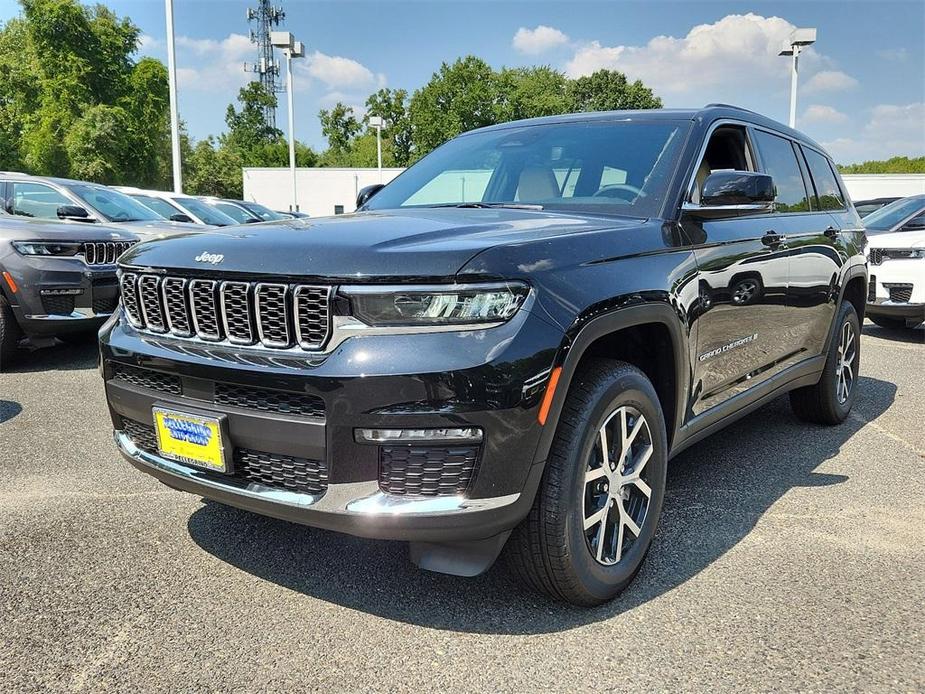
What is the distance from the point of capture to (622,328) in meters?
2.53

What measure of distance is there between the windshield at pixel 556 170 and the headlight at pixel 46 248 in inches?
149

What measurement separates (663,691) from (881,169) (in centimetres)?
9867

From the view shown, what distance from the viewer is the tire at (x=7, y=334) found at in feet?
20.3

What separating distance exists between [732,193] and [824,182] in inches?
91.3

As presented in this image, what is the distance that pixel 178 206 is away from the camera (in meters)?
12.1

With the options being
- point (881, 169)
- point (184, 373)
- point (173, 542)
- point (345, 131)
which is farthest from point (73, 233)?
point (881, 169)

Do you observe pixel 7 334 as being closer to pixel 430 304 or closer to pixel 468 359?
pixel 430 304

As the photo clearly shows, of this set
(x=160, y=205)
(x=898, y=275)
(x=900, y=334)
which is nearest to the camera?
(x=898, y=275)

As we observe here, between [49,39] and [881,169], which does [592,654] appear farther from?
[881,169]

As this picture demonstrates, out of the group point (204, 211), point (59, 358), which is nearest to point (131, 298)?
point (59, 358)

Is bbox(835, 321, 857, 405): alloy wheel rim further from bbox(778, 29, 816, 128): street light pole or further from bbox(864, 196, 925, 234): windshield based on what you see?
bbox(778, 29, 816, 128): street light pole

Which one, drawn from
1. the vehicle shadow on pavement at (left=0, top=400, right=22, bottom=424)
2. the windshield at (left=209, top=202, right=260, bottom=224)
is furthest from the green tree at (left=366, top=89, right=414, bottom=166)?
the vehicle shadow on pavement at (left=0, top=400, right=22, bottom=424)

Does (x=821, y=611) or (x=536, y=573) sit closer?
(x=536, y=573)

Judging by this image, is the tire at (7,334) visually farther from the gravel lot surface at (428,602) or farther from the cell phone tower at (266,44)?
the cell phone tower at (266,44)
